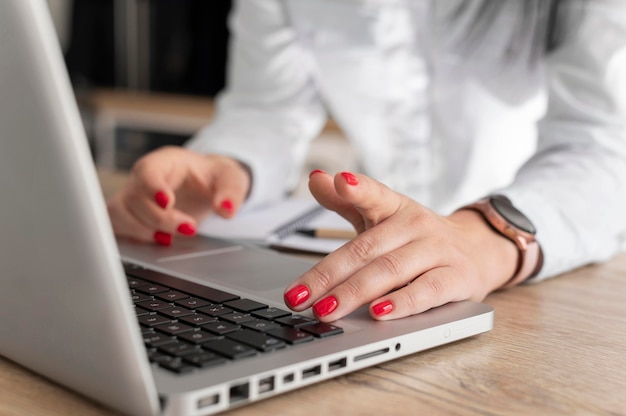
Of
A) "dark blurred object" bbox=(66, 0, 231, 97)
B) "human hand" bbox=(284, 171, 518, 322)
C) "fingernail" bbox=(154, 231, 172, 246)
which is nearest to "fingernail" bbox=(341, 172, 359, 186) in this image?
"human hand" bbox=(284, 171, 518, 322)

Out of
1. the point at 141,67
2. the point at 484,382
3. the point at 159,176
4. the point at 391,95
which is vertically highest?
the point at 141,67

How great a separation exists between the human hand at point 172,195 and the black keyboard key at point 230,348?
400 millimetres

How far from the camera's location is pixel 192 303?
0.62 m

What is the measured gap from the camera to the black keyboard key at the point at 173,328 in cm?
54

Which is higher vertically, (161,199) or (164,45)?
(164,45)

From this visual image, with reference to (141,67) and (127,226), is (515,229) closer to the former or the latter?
(127,226)

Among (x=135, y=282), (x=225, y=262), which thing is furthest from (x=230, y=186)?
(x=135, y=282)

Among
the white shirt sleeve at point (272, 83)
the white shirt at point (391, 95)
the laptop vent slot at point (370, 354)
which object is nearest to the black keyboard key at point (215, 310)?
the laptop vent slot at point (370, 354)

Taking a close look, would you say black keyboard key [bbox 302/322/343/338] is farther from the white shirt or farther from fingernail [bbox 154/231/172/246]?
the white shirt

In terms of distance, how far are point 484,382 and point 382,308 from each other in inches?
3.8

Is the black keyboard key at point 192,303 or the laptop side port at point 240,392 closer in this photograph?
the laptop side port at point 240,392

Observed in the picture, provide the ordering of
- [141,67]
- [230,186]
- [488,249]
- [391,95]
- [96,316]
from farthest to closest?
[141,67] → [391,95] → [230,186] → [488,249] → [96,316]

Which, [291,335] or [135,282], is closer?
[291,335]

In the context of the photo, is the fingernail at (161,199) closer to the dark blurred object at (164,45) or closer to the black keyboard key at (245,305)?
the black keyboard key at (245,305)
